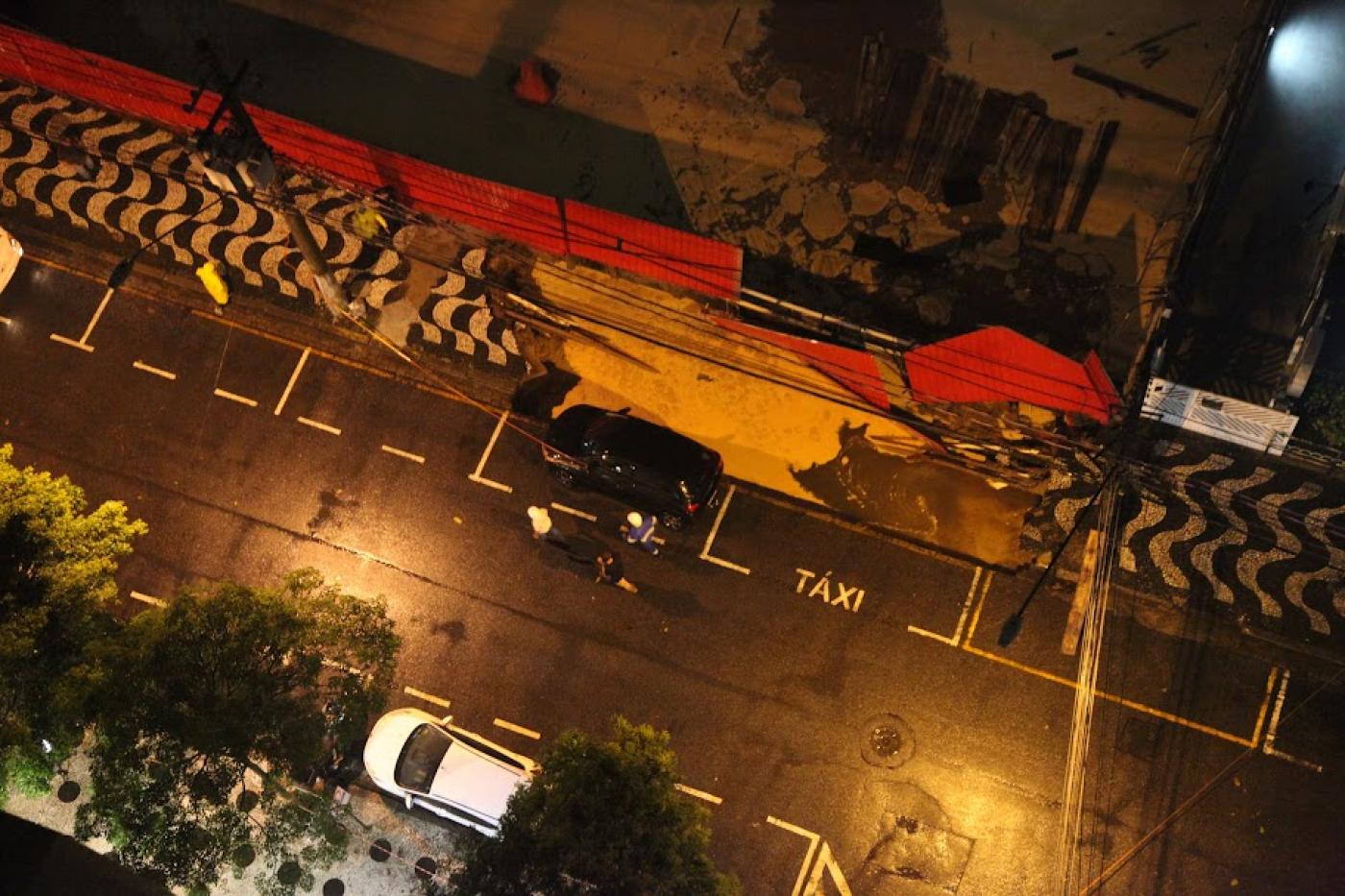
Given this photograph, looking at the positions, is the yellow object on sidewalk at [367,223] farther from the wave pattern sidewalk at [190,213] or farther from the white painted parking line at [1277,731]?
the white painted parking line at [1277,731]

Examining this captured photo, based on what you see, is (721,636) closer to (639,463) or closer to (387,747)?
(639,463)

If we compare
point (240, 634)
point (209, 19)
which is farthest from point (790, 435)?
point (209, 19)

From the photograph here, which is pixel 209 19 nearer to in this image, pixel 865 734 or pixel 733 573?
pixel 733 573

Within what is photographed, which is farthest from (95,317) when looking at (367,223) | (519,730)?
(519,730)

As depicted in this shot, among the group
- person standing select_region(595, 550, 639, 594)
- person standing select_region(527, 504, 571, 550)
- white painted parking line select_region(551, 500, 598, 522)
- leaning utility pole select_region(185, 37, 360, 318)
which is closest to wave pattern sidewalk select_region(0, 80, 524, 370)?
white painted parking line select_region(551, 500, 598, 522)

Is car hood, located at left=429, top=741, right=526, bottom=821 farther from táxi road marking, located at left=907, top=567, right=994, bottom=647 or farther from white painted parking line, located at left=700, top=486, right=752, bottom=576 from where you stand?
táxi road marking, located at left=907, top=567, right=994, bottom=647

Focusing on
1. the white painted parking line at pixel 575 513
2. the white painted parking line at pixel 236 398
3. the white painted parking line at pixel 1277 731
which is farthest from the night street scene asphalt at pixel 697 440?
the white painted parking line at pixel 236 398
